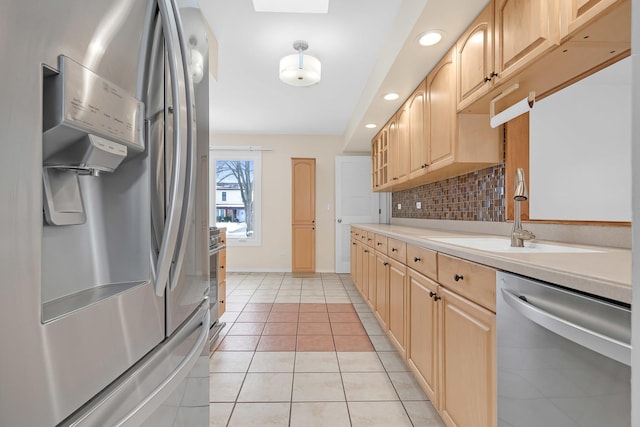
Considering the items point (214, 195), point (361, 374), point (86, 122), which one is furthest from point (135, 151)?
point (214, 195)

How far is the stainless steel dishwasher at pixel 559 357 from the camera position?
655 mm

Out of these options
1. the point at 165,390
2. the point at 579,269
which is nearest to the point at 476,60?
the point at 579,269

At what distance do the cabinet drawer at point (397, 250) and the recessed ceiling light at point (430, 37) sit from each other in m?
1.30

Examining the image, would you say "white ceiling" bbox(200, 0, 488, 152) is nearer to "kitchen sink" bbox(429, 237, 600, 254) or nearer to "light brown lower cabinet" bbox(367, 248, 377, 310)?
"kitchen sink" bbox(429, 237, 600, 254)

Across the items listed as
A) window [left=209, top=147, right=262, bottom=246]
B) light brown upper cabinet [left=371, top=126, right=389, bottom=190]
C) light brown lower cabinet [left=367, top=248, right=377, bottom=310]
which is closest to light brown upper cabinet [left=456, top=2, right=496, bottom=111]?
light brown lower cabinet [left=367, top=248, right=377, bottom=310]

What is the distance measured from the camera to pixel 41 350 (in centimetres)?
44

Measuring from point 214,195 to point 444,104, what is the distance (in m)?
4.51

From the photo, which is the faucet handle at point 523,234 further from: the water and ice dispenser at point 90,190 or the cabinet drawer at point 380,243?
the water and ice dispenser at point 90,190

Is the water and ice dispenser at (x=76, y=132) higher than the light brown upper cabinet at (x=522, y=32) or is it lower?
lower

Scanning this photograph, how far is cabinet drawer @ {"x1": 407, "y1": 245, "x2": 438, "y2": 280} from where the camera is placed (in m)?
1.62

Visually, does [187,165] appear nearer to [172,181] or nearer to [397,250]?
[172,181]

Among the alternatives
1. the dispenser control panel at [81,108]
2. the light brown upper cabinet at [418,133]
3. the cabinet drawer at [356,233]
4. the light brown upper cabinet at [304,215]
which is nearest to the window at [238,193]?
the light brown upper cabinet at [304,215]

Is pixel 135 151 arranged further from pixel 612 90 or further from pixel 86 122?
pixel 612 90

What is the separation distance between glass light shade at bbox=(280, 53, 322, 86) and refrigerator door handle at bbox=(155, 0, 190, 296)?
Answer: 86.7 inches
